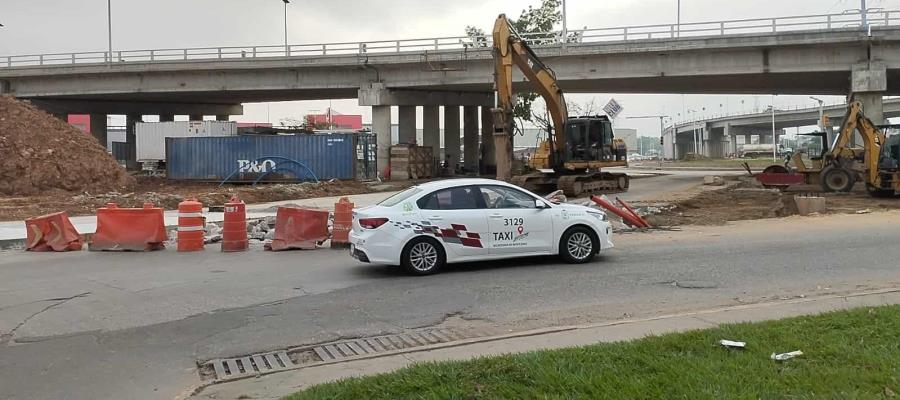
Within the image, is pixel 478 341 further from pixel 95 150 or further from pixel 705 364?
pixel 95 150

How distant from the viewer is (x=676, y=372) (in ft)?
16.1

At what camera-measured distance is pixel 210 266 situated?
489 inches

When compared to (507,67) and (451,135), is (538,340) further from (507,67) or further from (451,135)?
(451,135)

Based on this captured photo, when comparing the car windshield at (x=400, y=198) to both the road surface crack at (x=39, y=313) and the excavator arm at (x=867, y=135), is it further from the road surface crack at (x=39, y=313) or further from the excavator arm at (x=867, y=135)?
the excavator arm at (x=867, y=135)

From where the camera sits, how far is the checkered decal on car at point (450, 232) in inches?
424

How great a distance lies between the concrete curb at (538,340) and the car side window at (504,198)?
13.1ft

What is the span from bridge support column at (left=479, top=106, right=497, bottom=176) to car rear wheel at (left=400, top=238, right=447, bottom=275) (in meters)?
39.1

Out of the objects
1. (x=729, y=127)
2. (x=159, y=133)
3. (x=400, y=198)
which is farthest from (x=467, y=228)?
(x=729, y=127)

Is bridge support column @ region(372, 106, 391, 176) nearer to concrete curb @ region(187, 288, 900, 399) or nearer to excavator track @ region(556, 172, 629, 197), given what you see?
excavator track @ region(556, 172, 629, 197)

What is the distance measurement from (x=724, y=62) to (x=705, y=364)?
3345 centimetres

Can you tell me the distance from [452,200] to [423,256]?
3.14ft

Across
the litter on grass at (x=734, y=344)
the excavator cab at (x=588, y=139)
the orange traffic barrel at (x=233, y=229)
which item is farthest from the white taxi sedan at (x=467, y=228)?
the excavator cab at (x=588, y=139)

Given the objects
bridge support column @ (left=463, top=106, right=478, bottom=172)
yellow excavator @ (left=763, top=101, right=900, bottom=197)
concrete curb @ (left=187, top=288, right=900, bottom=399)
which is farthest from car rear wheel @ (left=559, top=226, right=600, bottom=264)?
bridge support column @ (left=463, top=106, right=478, bottom=172)

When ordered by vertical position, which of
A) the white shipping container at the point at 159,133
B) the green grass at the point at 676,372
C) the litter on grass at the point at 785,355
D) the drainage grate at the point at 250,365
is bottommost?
the drainage grate at the point at 250,365
